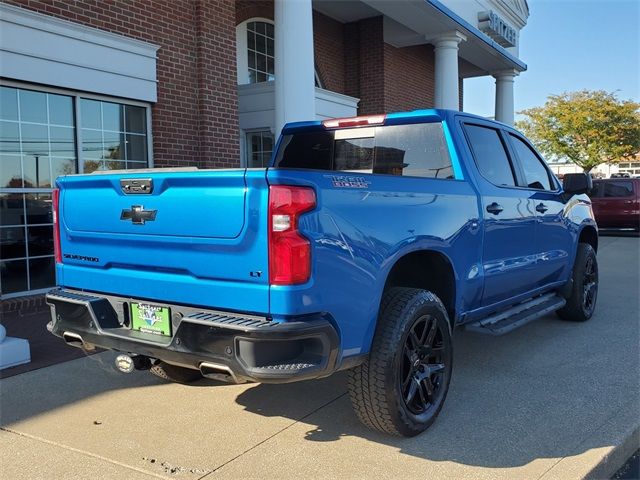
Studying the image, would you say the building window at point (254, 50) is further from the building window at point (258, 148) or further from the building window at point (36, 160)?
the building window at point (36, 160)

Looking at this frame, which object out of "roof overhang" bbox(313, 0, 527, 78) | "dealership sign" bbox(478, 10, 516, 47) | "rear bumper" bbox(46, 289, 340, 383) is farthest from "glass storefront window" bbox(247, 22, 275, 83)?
"rear bumper" bbox(46, 289, 340, 383)

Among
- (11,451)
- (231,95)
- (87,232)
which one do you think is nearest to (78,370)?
(11,451)

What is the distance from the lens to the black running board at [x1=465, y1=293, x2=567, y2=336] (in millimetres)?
4453

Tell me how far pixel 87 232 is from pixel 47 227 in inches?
149

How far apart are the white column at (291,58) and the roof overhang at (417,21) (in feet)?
11.4

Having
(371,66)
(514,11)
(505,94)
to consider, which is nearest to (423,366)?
(371,66)

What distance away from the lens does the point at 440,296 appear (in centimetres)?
421

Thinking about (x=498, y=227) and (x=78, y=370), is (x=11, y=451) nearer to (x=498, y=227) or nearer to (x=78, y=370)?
(x=78, y=370)

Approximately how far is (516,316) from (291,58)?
5.02 meters

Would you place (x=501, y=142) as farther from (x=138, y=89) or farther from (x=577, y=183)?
(x=138, y=89)

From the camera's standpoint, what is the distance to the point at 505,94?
17.4 metres

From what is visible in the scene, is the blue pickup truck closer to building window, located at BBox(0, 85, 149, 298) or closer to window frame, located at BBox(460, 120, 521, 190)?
window frame, located at BBox(460, 120, 521, 190)

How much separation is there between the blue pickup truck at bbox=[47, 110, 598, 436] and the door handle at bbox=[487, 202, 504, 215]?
2 cm

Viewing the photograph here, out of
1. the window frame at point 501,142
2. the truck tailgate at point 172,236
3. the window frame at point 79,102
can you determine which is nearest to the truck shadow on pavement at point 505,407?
the truck tailgate at point 172,236
